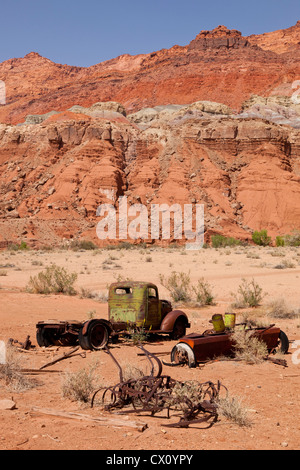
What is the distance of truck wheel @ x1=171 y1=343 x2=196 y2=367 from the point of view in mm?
7246

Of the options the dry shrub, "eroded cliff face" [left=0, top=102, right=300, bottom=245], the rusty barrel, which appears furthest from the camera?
"eroded cliff face" [left=0, top=102, right=300, bottom=245]

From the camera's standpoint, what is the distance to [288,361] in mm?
7953

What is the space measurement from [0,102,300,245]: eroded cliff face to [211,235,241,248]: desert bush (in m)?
4.92

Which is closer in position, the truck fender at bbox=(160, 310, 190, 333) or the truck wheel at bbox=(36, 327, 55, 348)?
the truck wheel at bbox=(36, 327, 55, 348)

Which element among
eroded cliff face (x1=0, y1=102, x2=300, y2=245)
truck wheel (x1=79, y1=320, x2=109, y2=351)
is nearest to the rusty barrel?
truck wheel (x1=79, y1=320, x2=109, y2=351)

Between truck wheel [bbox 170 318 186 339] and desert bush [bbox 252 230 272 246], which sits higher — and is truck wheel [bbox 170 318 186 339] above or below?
below

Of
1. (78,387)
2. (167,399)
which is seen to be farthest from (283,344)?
(78,387)

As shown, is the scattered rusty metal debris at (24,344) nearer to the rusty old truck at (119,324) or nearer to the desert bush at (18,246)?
the rusty old truck at (119,324)

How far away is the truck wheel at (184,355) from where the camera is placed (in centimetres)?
725

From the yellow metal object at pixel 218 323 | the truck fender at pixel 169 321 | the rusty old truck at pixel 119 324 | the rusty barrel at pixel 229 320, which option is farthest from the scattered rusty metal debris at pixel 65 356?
the rusty barrel at pixel 229 320

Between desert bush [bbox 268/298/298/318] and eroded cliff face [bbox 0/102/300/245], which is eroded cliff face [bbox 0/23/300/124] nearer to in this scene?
eroded cliff face [bbox 0/102/300/245]

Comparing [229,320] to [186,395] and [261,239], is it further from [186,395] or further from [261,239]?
[261,239]

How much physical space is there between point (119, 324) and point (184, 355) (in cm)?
217
